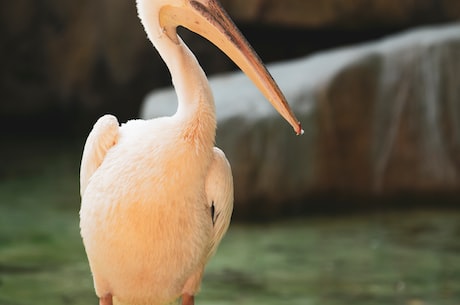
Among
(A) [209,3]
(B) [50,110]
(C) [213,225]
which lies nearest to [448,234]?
(C) [213,225]

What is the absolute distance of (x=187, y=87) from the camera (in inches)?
121

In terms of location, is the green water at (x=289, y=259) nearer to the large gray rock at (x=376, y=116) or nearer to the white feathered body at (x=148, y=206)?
the large gray rock at (x=376, y=116)

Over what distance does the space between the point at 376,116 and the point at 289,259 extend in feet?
5.54

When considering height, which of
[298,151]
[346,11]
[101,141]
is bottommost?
[101,141]

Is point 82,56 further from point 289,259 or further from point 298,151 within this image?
point 289,259

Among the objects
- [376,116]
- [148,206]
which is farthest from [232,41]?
[376,116]

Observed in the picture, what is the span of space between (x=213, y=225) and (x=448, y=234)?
3.33m

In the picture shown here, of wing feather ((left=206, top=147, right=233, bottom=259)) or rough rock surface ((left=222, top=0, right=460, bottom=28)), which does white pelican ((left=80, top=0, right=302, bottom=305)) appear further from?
rough rock surface ((left=222, top=0, right=460, bottom=28))

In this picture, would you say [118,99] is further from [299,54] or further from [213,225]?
[213,225]

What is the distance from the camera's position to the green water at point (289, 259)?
4.93 meters

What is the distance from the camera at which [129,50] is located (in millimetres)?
9922

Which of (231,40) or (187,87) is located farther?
(187,87)

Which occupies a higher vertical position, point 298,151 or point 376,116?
point 376,116

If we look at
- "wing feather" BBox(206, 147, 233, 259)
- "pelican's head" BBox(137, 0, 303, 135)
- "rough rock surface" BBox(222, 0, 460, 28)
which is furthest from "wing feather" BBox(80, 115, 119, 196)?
"rough rock surface" BBox(222, 0, 460, 28)
